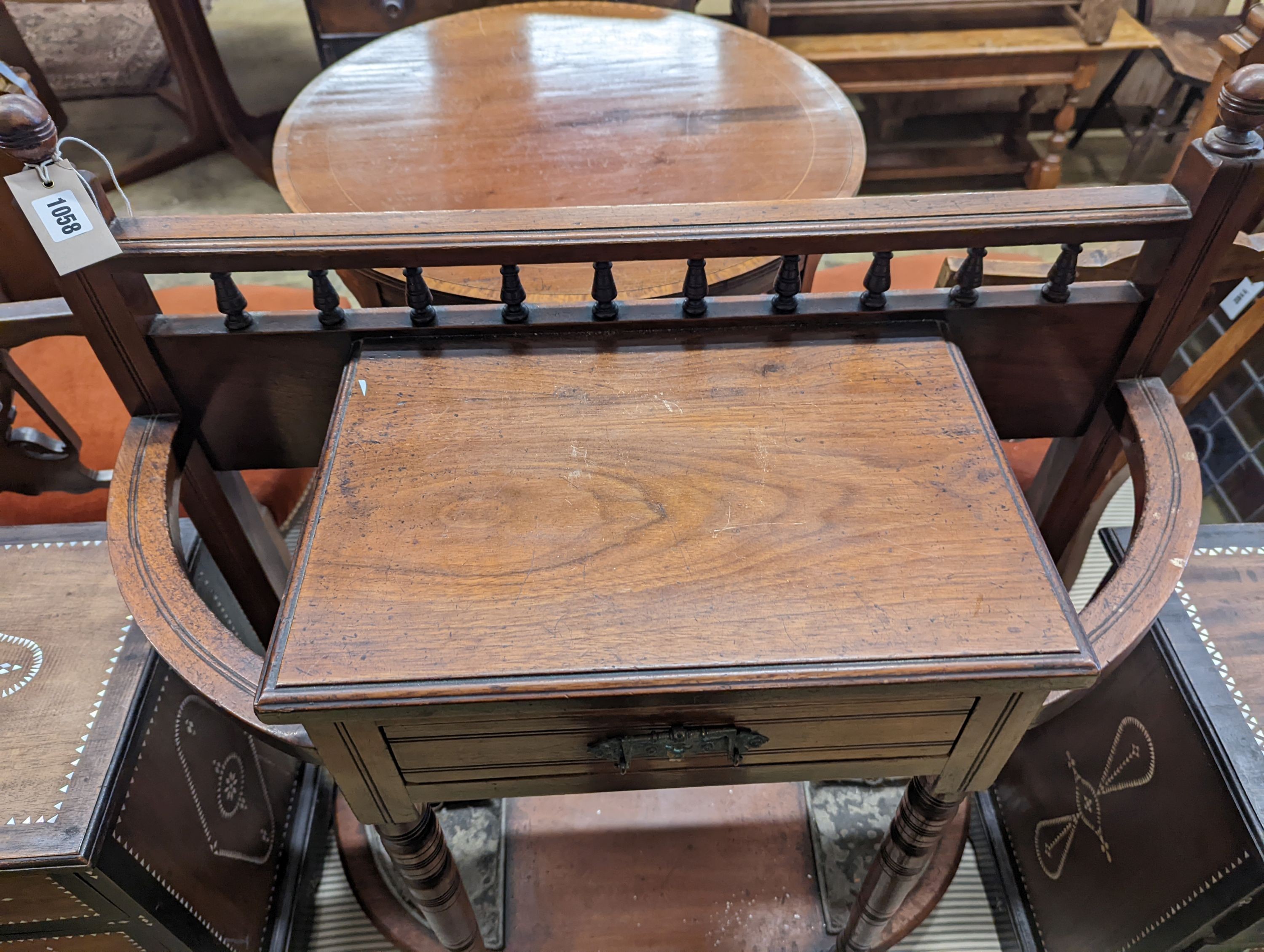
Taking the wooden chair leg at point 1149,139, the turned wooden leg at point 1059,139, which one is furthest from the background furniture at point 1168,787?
the wooden chair leg at point 1149,139

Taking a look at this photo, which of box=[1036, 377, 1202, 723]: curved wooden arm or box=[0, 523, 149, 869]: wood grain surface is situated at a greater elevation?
box=[1036, 377, 1202, 723]: curved wooden arm

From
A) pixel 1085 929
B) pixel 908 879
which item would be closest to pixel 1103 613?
pixel 908 879

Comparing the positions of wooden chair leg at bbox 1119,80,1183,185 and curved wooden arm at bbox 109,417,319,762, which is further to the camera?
wooden chair leg at bbox 1119,80,1183,185

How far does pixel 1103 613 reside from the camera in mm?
904

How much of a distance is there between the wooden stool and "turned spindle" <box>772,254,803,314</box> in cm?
95

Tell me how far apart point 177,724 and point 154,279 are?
2188 mm

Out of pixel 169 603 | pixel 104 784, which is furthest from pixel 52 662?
pixel 169 603

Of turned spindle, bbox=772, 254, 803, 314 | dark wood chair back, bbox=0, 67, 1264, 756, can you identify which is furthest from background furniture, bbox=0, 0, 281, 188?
turned spindle, bbox=772, 254, 803, 314

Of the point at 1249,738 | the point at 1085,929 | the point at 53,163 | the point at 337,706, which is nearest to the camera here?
the point at 337,706

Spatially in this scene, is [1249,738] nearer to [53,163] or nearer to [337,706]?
[337,706]

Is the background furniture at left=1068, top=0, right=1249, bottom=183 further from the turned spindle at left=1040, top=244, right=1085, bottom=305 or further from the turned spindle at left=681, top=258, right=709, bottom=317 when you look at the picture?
the turned spindle at left=681, top=258, right=709, bottom=317

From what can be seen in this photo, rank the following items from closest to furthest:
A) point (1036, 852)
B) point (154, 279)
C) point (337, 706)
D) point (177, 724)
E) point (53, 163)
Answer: point (337, 706), point (53, 163), point (177, 724), point (1036, 852), point (154, 279)

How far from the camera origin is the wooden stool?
3.37ft

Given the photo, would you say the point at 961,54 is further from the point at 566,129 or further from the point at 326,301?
the point at 326,301
